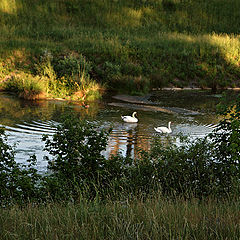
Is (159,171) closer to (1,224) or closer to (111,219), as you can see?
(111,219)

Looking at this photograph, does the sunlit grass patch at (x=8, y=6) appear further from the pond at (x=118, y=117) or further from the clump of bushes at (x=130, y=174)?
the clump of bushes at (x=130, y=174)

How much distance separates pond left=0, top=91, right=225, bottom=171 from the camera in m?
10.4

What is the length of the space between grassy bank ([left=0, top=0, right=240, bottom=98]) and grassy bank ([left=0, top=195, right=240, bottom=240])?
14164mm

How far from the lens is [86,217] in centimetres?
467

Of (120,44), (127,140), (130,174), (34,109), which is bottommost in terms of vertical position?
(34,109)

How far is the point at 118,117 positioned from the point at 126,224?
32.1 feet

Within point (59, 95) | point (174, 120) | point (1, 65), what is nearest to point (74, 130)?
point (174, 120)

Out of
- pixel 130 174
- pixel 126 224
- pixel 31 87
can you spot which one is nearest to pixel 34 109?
pixel 31 87

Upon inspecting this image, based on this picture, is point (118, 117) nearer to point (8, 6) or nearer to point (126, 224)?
point (126, 224)

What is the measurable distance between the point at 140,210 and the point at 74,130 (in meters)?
2.54

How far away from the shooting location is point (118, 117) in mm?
14234

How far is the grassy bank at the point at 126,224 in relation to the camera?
4262 mm

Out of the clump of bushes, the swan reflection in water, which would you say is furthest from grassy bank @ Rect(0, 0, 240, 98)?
the clump of bushes

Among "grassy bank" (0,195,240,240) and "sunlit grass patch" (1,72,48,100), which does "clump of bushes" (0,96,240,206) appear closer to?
"grassy bank" (0,195,240,240)
